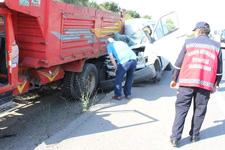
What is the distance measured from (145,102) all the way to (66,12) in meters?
2.75

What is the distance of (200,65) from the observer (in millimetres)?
5109

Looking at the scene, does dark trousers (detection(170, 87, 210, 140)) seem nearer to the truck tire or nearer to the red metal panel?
the red metal panel

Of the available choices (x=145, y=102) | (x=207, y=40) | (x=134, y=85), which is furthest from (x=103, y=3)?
(x=207, y=40)

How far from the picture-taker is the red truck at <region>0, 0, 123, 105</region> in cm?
569

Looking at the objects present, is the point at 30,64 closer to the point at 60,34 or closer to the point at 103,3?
the point at 60,34

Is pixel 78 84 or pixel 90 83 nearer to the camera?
pixel 78 84

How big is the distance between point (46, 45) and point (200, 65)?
2.79 m

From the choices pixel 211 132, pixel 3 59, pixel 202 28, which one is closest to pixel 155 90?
pixel 211 132

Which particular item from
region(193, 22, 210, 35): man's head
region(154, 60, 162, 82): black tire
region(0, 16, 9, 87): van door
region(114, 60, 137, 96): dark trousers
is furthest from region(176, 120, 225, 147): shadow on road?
region(154, 60, 162, 82): black tire

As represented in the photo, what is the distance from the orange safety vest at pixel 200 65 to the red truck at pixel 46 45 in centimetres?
261

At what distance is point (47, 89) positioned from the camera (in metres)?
9.05

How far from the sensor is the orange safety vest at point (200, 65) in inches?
201

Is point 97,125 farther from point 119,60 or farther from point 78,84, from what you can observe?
point 119,60

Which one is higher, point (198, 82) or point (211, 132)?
point (198, 82)
